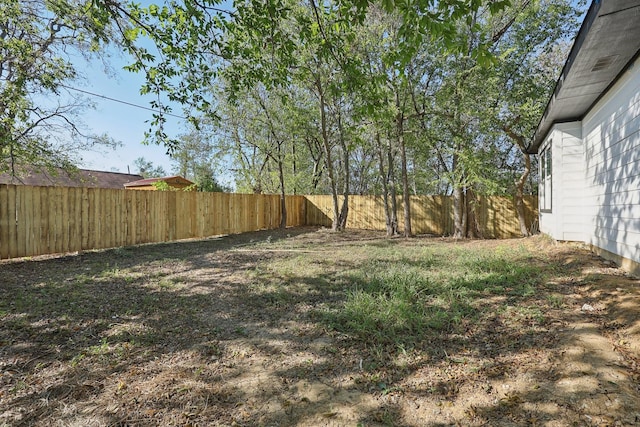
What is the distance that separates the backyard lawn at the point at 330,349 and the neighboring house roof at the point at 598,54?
8.10ft

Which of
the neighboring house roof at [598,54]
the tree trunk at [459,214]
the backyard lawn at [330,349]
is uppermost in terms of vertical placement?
the neighboring house roof at [598,54]

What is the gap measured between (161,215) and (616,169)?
9.42 metres

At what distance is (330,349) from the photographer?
8.16 feet

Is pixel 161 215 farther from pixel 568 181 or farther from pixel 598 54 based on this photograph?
pixel 568 181

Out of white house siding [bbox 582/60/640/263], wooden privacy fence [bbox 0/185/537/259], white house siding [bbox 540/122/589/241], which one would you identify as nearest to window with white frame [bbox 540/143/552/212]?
white house siding [bbox 540/122/589/241]

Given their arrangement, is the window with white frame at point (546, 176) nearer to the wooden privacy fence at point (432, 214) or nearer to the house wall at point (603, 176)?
the house wall at point (603, 176)

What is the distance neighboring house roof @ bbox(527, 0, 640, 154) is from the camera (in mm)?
2740

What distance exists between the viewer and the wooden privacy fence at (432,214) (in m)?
11.0

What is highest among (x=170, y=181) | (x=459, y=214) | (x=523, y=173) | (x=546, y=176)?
(x=170, y=181)

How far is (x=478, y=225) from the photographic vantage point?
10977 mm

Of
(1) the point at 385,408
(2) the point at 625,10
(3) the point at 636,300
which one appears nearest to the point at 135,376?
(1) the point at 385,408

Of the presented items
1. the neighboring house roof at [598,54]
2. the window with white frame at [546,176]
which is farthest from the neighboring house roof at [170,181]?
the neighboring house roof at [598,54]

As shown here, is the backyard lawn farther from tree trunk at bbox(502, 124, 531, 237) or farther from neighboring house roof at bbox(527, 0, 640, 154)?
tree trunk at bbox(502, 124, 531, 237)

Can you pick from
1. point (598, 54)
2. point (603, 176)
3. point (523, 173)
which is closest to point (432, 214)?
point (523, 173)
